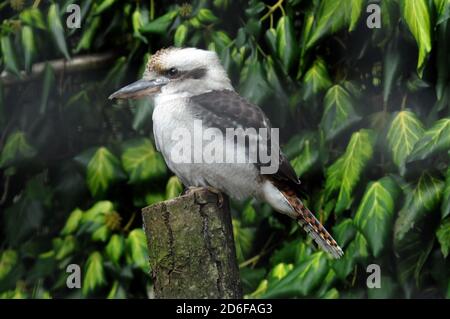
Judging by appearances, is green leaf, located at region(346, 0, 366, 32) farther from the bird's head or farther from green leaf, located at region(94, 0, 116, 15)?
green leaf, located at region(94, 0, 116, 15)

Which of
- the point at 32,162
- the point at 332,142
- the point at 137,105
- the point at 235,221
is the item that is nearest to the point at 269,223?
the point at 235,221

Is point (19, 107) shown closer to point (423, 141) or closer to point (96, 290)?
point (96, 290)

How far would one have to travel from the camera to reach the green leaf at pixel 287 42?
2.99 metres

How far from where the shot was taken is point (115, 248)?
3.28 m

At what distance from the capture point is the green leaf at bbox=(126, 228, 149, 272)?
127 inches

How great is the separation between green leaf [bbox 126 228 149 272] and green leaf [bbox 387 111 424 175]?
0.98 meters

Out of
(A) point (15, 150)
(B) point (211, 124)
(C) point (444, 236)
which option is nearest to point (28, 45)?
(A) point (15, 150)

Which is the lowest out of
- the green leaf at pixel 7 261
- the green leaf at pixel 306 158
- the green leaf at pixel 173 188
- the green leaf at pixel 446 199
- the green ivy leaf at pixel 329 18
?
the green leaf at pixel 7 261

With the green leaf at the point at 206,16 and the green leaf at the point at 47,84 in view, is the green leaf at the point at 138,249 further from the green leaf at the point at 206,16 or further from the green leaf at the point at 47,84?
the green leaf at the point at 206,16

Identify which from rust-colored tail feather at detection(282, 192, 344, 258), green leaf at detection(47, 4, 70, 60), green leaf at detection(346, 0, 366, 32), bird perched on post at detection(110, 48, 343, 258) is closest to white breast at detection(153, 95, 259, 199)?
bird perched on post at detection(110, 48, 343, 258)

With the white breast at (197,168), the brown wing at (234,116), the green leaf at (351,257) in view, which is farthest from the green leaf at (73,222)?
the green leaf at (351,257)

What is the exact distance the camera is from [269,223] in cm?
328

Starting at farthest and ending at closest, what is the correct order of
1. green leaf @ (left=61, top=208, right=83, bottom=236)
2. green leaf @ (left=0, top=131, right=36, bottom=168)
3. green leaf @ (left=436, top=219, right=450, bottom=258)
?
green leaf @ (left=0, top=131, right=36, bottom=168)
green leaf @ (left=61, top=208, right=83, bottom=236)
green leaf @ (left=436, top=219, right=450, bottom=258)

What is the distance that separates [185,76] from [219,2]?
18.4 inches
